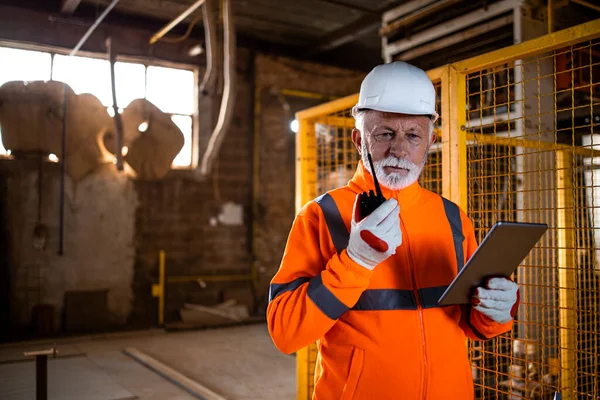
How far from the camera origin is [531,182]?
3990 mm

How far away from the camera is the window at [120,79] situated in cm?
670

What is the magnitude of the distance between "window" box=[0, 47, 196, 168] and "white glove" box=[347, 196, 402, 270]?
638 centimetres

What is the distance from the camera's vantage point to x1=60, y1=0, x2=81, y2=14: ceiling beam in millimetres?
6387

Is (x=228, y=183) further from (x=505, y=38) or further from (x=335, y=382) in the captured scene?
(x=335, y=382)

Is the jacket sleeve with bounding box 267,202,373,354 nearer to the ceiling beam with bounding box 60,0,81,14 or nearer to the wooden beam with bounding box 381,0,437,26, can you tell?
the wooden beam with bounding box 381,0,437,26

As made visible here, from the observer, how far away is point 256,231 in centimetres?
804

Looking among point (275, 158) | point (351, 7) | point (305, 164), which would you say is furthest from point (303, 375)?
point (275, 158)

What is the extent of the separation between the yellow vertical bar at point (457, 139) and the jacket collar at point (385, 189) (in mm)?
701

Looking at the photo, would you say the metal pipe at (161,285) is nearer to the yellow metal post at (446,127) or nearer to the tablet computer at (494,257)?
the yellow metal post at (446,127)

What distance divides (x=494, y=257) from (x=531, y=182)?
293cm

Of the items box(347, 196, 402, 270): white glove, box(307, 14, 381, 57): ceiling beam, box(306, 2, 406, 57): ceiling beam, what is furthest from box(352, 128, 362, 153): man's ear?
box(307, 14, 381, 57): ceiling beam

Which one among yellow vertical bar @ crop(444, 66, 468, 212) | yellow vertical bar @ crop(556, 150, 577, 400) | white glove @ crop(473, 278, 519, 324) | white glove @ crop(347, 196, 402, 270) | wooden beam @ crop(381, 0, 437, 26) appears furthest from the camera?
wooden beam @ crop(381, 0, 437, 26)

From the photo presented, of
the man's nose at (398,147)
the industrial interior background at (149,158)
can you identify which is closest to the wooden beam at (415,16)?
the industrial interior background at (149,158)

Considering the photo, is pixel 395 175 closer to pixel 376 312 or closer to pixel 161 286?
pixel 376 312
